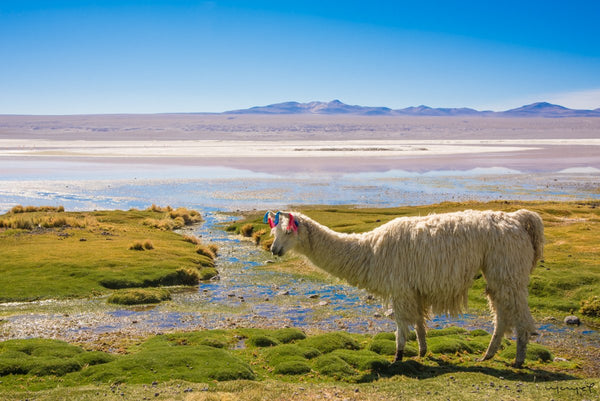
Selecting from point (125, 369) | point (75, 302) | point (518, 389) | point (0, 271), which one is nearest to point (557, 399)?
point (518, 389)

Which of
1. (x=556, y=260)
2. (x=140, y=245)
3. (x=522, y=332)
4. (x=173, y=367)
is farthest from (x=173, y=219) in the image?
(x=522, y=332)

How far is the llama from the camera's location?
10.2 m

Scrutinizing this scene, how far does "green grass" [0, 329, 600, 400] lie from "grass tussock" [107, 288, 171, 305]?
4.69 meters

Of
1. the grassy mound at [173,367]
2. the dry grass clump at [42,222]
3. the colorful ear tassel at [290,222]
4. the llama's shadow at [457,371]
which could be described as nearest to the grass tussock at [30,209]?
the dry grass clump at [42,222]

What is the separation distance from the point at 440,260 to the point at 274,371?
3862 mm

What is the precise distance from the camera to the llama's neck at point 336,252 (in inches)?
422

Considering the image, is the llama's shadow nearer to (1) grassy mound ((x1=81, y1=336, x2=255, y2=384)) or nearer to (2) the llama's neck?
(2) the llama's neck

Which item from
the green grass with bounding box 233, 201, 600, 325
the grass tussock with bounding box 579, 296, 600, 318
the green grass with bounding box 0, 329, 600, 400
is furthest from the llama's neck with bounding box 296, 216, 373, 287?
the grass tussock with bounding box 579, 296, 600, 318

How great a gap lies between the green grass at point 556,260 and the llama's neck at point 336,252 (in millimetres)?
565

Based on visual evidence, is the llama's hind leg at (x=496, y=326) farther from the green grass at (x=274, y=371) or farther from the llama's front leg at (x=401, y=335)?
the llama's front leg at (x=401, y=335)

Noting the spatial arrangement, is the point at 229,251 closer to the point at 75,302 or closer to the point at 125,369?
the point at 75,302

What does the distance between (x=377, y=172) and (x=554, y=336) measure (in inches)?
2173

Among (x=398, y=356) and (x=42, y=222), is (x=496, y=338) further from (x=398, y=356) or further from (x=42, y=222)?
(x=42, y=222)

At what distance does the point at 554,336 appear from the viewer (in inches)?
515
